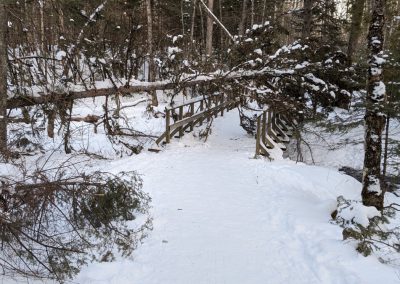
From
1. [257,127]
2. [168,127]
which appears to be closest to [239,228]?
[257,127]

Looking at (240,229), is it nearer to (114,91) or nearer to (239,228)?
(239,228)

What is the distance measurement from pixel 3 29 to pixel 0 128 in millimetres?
1387

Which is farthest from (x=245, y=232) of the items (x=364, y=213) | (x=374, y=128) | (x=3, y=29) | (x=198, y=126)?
(x=198, y=126)

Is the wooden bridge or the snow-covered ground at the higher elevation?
the wooden bridge

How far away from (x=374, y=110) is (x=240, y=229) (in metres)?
2.78

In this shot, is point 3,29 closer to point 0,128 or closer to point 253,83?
point 0,128

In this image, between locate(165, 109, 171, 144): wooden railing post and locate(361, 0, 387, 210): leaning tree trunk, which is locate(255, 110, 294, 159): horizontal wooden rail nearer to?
locate(165, 109, 171, 144): wooden railing post

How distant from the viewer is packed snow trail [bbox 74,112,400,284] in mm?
4328

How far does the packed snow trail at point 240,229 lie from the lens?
14.2 feet

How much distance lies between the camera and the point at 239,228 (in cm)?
561

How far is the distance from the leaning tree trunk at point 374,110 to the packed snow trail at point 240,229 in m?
0.77

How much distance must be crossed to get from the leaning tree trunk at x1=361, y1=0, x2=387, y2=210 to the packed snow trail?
30.1 inches

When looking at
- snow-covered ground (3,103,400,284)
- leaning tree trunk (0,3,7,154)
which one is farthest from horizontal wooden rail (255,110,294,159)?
leaning tree trunk (0,3,7,154)

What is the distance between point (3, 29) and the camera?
502 cm
